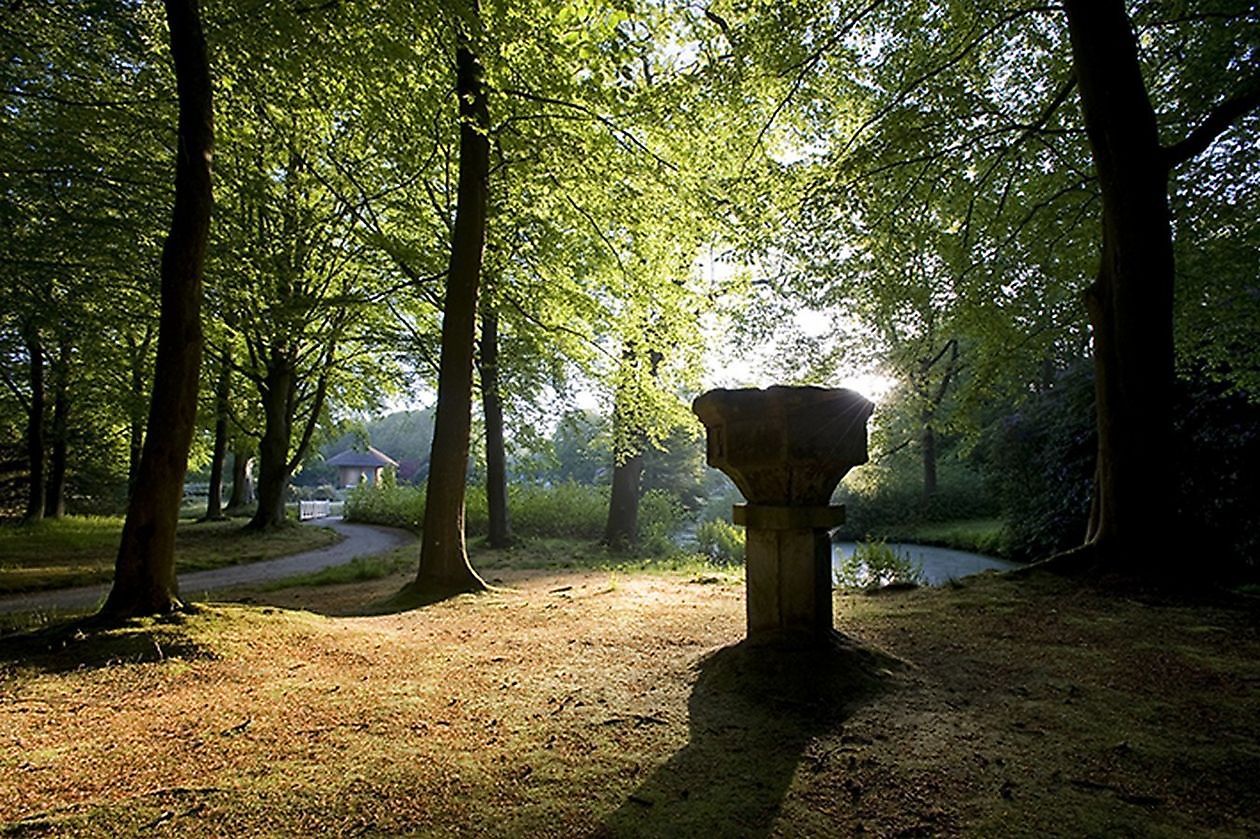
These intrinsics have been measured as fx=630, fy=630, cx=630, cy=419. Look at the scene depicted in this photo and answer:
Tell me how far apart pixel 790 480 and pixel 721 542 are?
13.7 m

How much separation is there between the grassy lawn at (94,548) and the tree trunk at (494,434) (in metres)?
4.77

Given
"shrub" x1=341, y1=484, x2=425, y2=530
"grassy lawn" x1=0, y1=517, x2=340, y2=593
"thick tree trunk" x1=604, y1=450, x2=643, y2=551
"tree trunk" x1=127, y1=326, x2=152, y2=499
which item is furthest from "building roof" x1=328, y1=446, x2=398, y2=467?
"thick tree trunk" x1=604, y1=450, x2=643, y2=551

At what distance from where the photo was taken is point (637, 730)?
9.55ft

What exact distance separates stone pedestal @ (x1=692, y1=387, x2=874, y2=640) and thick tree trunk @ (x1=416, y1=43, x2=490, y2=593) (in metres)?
4.54

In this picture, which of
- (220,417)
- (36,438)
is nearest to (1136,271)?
(220,417)

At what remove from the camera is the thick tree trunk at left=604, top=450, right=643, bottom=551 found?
1488cm

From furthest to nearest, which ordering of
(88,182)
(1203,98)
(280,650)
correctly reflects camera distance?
1. (88,182)
2. (1203,98)
3. (280,650)

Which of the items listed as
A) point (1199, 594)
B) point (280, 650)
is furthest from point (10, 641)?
point (1199, 594)

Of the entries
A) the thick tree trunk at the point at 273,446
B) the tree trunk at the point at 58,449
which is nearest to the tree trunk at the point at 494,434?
the thick tree trunk at the point at 273,446

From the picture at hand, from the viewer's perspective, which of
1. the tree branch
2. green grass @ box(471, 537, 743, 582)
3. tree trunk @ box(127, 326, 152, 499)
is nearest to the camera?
the tree branch

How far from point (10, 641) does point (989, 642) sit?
6.89 metres

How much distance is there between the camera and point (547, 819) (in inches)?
82.9

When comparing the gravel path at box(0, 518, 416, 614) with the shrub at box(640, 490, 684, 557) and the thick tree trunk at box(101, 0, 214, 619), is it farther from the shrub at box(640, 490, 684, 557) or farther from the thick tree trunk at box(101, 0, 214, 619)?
the shrub at box(640, 490, 684, 557)

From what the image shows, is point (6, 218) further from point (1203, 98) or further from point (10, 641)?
point (1203, 98)
